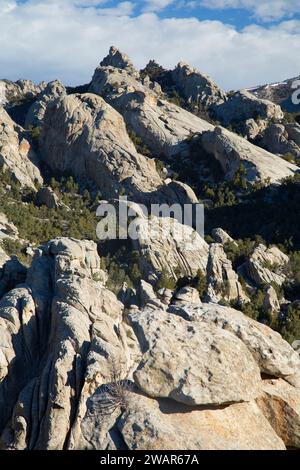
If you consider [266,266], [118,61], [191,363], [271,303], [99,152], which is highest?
[118,61]

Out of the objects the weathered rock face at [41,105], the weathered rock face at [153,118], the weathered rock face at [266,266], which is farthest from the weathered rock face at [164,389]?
the weathered rock face at [41,105]

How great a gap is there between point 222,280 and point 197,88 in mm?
63973

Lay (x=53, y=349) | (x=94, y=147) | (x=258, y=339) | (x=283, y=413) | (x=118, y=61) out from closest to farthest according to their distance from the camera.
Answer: (x=283, y=413) → (x=258, y=339) → (x=53, y=349) → (x=94, y=147) → (x=118, y=61)

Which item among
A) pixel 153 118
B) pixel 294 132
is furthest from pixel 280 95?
pixel 153 118

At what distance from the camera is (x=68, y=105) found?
77.8m

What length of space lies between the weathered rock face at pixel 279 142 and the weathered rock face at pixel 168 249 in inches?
1304

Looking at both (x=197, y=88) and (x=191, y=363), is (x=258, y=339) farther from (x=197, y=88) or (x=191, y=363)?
(x=197, y=88)

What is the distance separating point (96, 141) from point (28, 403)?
5932 centimetres

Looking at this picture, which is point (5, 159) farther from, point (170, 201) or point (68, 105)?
point (170, 201)

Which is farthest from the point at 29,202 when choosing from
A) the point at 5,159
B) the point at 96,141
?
the point at 96,141

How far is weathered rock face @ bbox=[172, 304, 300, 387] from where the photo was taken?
15094 mm

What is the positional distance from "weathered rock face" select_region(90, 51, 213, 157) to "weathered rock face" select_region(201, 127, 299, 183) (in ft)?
18.9

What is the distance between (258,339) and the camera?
15.5 meters

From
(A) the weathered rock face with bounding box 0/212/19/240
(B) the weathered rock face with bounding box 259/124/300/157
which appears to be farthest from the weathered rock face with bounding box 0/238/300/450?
(B) the weathered rock face with bounding box 259/124/300/157
